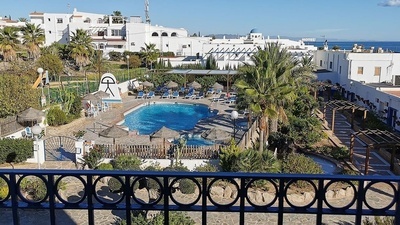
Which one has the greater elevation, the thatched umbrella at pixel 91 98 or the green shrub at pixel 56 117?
the thatched umbrella at pixel 91 98

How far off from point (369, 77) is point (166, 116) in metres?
21.9

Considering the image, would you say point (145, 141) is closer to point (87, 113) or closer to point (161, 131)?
point (161, 131)

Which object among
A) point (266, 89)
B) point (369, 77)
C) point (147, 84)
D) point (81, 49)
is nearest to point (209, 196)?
point (266, 89)

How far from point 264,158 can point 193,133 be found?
971 cm

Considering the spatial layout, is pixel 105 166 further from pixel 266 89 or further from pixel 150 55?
pixel 150 55

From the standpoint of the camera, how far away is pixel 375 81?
3866 cm

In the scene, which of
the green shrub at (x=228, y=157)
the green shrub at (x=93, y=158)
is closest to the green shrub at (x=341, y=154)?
the green shrub at (x=228, y=157)

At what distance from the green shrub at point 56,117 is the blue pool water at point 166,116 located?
445cm

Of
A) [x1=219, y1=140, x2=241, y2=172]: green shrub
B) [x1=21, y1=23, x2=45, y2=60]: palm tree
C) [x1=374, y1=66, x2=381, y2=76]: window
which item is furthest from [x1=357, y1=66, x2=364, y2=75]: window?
[x1=21, y1=23, x2=45, y2=60]: palm tree

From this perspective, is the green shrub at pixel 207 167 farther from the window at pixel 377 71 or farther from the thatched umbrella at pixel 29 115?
the window at pixel 377 71

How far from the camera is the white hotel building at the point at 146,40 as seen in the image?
6047 centimetres

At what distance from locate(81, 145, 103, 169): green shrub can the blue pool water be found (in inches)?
346

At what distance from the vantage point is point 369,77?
38.6 meters

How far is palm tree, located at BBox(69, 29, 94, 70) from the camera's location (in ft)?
156
